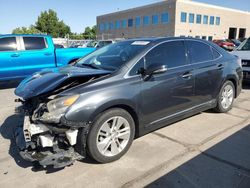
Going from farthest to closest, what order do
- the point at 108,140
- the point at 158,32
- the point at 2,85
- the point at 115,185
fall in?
the point at 158,32 → the point at 2,85 → the point at 108,140 → the point at 115,185

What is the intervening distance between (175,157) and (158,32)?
160 feet

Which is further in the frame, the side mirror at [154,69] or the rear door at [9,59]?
the rear door at [9,59]

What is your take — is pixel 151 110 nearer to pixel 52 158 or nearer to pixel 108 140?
pixel 108 140

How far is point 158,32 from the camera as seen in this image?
49.9 meters

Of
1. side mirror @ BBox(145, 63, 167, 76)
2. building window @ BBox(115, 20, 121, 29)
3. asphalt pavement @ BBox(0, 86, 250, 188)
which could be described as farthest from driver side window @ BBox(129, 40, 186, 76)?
building window @ BBox(115, 20, 121, 29)

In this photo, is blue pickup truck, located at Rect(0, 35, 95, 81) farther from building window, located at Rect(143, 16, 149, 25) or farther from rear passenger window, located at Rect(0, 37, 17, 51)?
building window, located at Rect(143, 16, 149, 25)

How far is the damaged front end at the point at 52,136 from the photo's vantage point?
113 inches

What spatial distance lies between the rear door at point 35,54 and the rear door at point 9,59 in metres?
0.18

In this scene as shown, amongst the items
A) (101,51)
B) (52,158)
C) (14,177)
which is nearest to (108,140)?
(52,158)

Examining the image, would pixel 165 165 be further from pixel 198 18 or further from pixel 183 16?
pixel 198 18

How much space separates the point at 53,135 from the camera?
118 inches

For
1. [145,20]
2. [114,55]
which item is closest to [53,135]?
[114,55]

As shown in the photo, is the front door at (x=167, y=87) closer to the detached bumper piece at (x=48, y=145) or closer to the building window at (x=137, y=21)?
the detached bumper piece at (x=48, y=145)

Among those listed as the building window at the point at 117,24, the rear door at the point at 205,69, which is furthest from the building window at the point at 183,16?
the rear door at the point at 205,69
